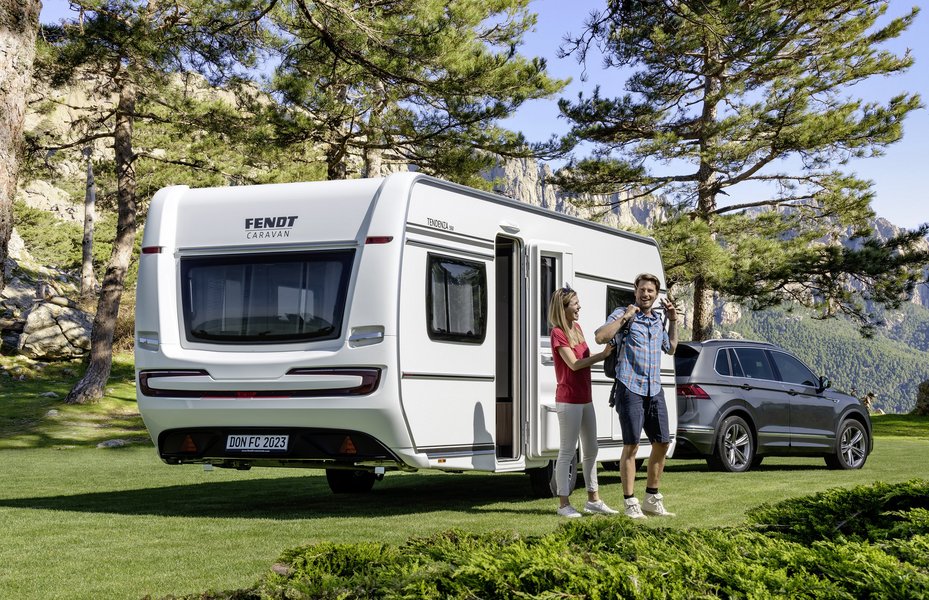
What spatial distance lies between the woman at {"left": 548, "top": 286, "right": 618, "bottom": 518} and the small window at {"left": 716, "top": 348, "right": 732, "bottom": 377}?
501cm

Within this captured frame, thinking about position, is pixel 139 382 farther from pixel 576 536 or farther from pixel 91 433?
pixel 91 433

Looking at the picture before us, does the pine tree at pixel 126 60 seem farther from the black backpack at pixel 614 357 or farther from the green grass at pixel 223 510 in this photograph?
the black backpack at pixel 614 357

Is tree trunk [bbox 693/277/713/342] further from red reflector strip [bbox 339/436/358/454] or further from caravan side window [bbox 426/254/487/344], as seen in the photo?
red reflector strip [bbox 339/436/358/454]

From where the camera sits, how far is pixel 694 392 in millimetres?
13328

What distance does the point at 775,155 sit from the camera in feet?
95.3

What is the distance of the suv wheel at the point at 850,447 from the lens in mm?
14586

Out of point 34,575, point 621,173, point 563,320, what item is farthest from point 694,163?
point 34,575

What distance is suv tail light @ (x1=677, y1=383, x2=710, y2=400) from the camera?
1331 cm

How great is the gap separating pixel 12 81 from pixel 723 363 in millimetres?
9143

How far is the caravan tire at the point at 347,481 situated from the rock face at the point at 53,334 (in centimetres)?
2091

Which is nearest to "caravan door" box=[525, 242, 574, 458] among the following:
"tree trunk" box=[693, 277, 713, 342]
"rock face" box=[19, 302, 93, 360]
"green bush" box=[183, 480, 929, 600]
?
"green bush" box=[183, 480, 929, 600]

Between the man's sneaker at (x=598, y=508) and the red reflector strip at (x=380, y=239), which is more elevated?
the red reflector strip at (x=380, y=239)

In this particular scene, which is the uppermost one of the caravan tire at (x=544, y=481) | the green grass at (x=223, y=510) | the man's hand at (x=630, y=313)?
the man's hand at (x=630, y=313)

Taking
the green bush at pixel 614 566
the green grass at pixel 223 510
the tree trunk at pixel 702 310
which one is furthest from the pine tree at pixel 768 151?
the green bush at pixel 614 566
